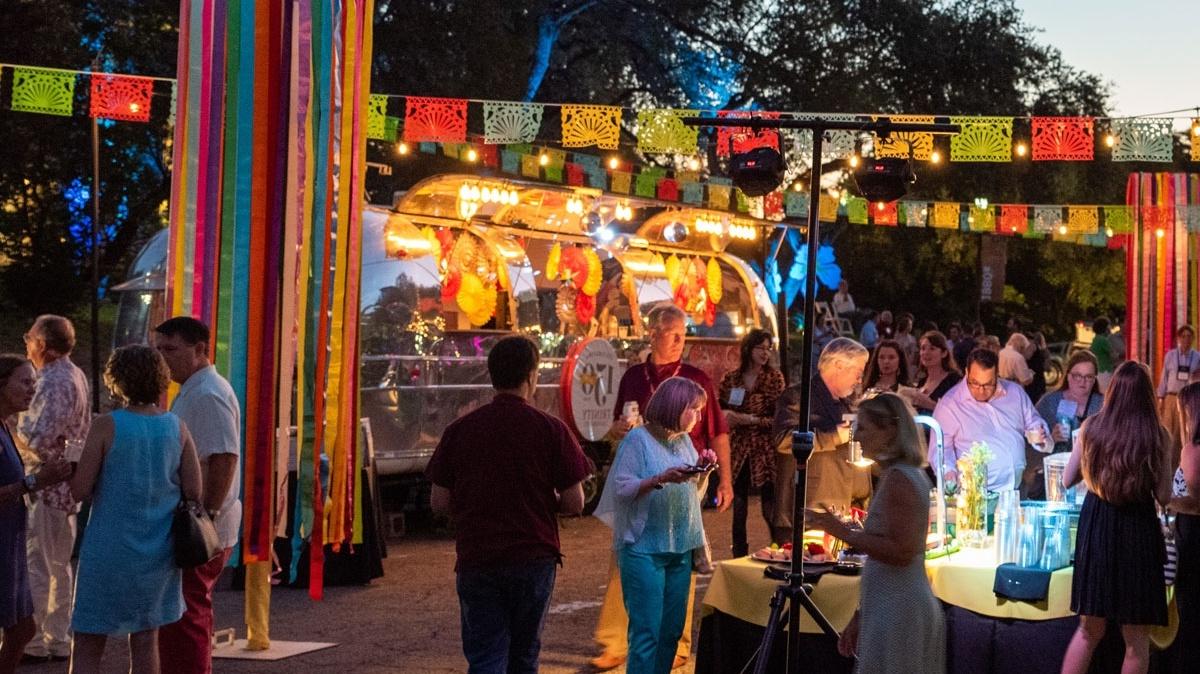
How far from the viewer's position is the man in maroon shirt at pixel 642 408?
8.01 metres

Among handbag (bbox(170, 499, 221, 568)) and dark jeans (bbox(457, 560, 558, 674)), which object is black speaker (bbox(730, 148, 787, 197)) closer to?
dark jeans (bbox(457, 560, 558, 674))

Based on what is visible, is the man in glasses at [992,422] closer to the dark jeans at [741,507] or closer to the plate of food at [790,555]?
the dark jeans at [741,507]

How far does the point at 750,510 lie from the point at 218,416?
9995 millimetres

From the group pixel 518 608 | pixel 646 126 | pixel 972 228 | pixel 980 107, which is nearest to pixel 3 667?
pixel 518 608

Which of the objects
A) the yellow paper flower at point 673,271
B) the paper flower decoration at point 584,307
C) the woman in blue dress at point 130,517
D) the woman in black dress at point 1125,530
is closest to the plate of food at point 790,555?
the woman in black dress at point 1125,530

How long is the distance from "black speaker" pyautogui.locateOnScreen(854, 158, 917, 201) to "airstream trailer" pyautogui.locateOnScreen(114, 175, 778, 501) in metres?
6.35

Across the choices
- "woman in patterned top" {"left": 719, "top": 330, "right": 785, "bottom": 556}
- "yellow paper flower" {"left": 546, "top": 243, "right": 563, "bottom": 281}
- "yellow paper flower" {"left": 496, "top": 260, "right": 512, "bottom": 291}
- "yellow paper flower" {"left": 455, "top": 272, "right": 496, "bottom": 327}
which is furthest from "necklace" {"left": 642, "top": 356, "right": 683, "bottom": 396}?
"yellow paper flower" {"left": 546, "top": 243, "right": 563, "bottom": 281}

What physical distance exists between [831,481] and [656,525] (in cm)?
130

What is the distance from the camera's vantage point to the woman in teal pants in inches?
263

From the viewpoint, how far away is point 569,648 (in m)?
8.59

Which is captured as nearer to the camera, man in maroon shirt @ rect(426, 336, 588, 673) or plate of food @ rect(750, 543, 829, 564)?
man in maroon shirt @ rect(426, 336, 588, 673)

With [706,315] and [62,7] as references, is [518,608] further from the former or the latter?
[62,7]

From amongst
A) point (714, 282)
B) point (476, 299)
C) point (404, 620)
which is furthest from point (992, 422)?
point (714, 282)

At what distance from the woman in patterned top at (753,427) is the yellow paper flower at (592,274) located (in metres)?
6.63
